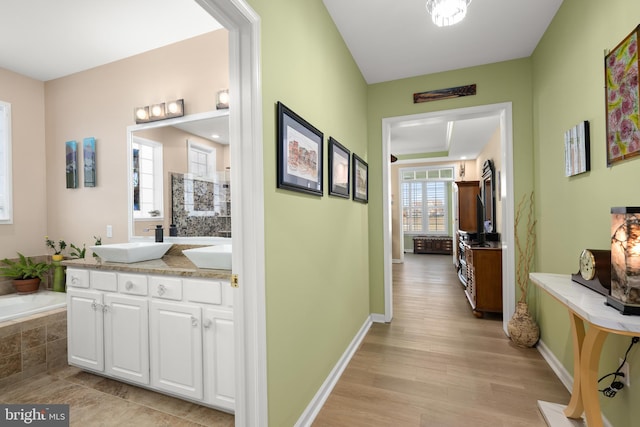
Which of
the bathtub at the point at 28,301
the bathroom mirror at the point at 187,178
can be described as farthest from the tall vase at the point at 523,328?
the bathtub at the point at 28,301

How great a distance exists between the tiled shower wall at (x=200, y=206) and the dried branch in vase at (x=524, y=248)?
2.83 metres

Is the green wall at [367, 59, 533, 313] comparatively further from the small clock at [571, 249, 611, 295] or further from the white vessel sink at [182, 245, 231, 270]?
the white vessel sink at [182, 245, 231, 270]

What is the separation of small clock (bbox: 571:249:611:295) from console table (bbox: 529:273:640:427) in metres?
0.03

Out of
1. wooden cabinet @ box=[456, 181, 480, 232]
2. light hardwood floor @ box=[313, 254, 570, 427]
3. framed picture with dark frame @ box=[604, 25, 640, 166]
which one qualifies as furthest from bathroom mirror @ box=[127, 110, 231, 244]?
wooden cabinet @ box=[456, 181, 480, 232]

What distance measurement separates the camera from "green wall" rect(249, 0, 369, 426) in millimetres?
1391

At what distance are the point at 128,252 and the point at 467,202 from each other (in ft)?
18.1

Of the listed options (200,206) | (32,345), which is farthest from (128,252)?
(32,345)

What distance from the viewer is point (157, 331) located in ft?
6.19

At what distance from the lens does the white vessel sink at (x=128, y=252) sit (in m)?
2.03

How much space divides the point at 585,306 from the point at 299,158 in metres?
1.48

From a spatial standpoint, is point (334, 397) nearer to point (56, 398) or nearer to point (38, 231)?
point (56, 398)

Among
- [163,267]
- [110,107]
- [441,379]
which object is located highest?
[110,107]

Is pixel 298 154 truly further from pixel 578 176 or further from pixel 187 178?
pixel 578 176

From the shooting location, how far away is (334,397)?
1.97m
